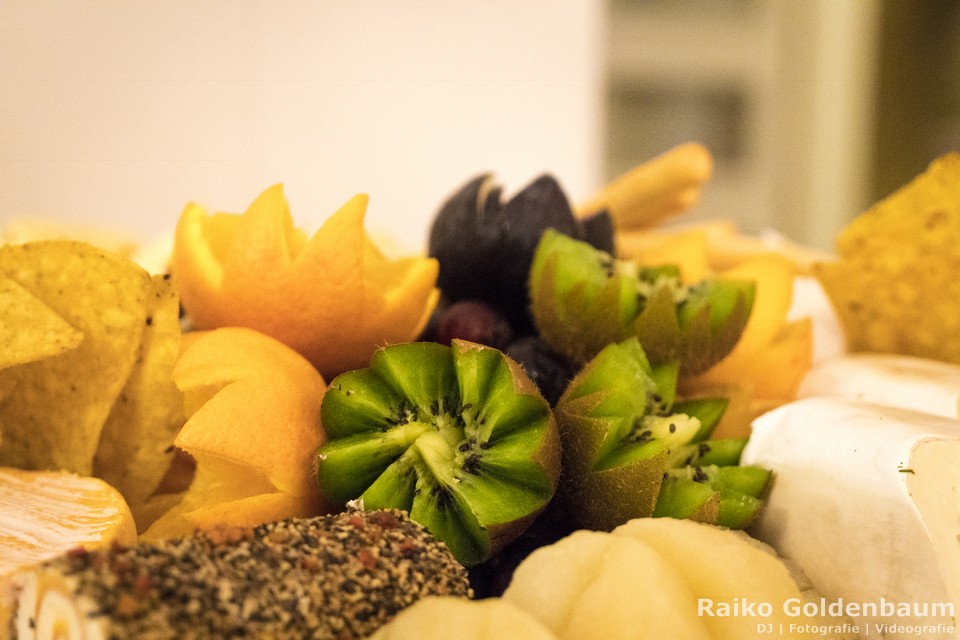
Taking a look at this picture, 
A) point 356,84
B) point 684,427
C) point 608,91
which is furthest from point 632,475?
point 608,91

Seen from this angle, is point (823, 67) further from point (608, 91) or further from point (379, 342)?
point (379, 342)

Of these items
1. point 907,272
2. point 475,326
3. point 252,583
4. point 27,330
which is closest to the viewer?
point 252,583

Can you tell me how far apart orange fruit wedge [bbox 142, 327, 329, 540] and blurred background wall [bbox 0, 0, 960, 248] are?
39 centimetres

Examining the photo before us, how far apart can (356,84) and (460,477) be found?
1449 millimetres

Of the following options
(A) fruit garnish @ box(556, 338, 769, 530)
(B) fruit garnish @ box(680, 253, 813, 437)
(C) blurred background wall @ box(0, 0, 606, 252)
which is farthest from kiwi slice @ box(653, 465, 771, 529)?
(C) blurred background wall @ box(0, 0, 606, 252)

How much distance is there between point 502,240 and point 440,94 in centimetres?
137

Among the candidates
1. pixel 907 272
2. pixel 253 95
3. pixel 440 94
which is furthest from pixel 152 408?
pixel 440 94

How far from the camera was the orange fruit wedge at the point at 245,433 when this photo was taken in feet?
1.18

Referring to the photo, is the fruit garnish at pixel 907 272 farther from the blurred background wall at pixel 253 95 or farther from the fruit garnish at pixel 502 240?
the blurred background wall at pixel 253 95

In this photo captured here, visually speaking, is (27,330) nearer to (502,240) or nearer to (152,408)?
(152,408)

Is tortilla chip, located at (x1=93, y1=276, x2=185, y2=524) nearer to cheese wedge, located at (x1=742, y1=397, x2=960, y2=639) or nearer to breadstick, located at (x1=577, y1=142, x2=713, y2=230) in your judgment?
cheese wedge, located at (x1=742, y1=397, x2=960, y2=639)

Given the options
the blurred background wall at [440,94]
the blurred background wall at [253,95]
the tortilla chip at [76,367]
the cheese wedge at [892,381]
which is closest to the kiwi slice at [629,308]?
the cheese wedge at [892,381]

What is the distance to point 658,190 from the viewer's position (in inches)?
32.8

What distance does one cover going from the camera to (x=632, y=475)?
0.36 meters
